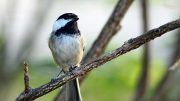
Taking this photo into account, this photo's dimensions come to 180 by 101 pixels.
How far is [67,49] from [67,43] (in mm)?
48

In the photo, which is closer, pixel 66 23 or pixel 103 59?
pixel 103 59

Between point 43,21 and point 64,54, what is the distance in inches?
37.7

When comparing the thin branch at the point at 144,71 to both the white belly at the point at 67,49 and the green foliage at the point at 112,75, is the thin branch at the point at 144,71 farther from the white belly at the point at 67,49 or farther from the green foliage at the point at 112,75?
the green foliage at the point at 112,75

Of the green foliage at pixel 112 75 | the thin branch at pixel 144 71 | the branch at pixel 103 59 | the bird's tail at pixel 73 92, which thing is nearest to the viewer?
the branch at pixel 103 59

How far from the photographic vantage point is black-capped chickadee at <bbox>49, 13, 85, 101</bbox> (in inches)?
151

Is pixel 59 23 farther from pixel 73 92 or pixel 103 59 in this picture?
pixel 103 59

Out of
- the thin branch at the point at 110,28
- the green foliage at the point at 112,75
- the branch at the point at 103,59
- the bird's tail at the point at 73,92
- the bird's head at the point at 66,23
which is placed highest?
the green foliage at the point at 112,75

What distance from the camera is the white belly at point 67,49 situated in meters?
3.83

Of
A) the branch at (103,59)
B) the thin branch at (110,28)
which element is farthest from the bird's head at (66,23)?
the branch at (103,59)

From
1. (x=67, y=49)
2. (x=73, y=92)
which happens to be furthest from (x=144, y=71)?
(x=73, y=92)

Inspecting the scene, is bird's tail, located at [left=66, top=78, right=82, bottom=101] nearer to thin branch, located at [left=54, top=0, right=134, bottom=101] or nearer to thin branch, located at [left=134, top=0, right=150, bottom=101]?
thin branch, located at [left=54, top=0, right=134, bottom=101]

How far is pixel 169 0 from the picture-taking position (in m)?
4.52

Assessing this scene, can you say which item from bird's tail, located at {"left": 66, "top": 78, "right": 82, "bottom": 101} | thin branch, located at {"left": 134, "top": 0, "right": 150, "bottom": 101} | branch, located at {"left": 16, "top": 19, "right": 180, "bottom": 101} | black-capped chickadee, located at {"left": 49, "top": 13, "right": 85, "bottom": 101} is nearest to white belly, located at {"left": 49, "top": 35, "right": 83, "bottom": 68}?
black-capped chickadee, located at {"left": 49, "top": 13, "right": 85, "bottom": 101}

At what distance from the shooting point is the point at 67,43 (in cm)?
383
